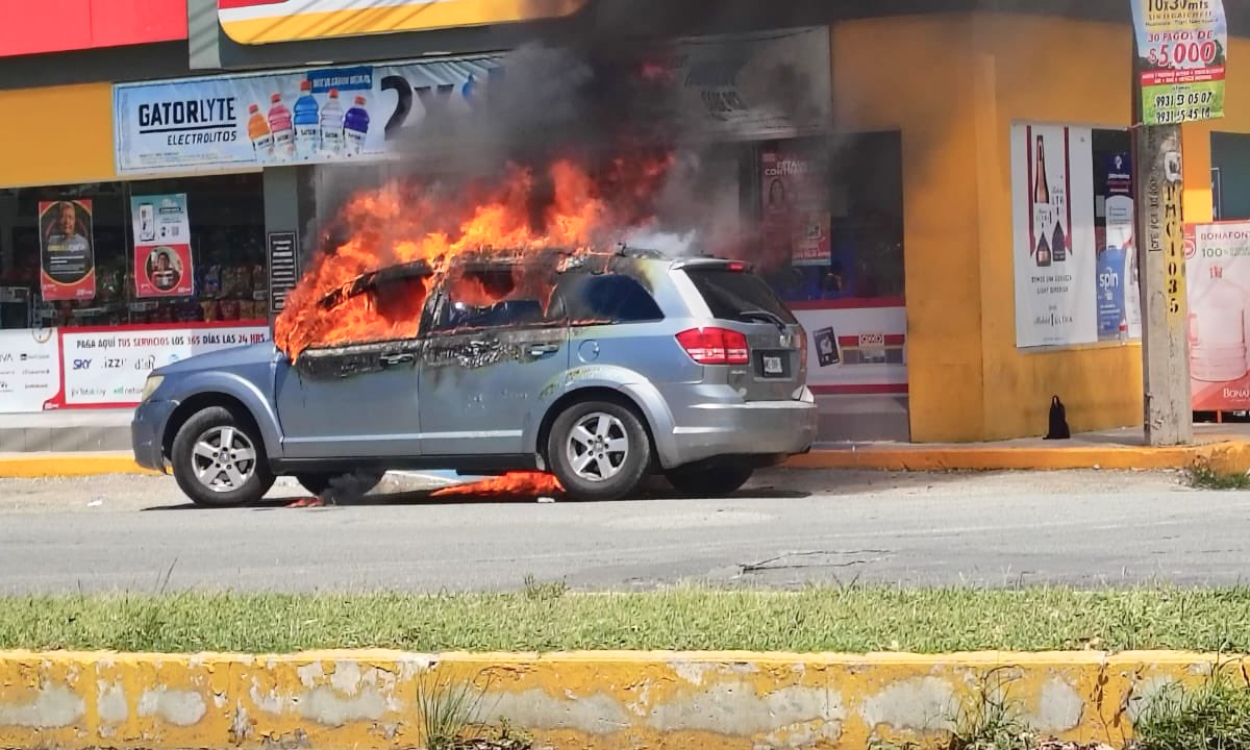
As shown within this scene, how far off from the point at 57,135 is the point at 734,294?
359 inches

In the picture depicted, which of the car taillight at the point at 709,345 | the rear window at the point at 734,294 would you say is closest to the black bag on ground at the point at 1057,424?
the rear window at the point at 734,294

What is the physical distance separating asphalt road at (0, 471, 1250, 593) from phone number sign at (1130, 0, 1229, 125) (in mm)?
2835

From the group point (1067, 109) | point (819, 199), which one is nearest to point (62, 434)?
point (819, 199)

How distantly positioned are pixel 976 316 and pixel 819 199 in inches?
70.7

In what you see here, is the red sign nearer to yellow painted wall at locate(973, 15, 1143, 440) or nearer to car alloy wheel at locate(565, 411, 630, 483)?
car alloy wheel at locate(565, 411, 630, 483)

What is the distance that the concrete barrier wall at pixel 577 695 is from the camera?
5148 millimetres

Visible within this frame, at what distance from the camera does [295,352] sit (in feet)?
Result: 39.4

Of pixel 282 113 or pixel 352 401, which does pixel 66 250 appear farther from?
pixel 352 401

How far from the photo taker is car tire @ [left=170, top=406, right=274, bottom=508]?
40.2 ft

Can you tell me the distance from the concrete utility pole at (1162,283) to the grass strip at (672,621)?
709 cm

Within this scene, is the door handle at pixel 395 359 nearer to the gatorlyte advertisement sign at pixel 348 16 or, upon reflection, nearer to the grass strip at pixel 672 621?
the gatorlyte advertisement sign at pixel 348 16

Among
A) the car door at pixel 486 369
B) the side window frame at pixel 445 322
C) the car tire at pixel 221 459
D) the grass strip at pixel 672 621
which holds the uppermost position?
the side window frame at pixel 445 322

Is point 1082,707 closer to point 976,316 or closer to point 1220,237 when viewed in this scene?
point 976,316

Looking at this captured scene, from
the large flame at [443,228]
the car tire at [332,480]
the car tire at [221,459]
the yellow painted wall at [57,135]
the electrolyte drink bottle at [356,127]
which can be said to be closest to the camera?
the large flame at [443,228]
